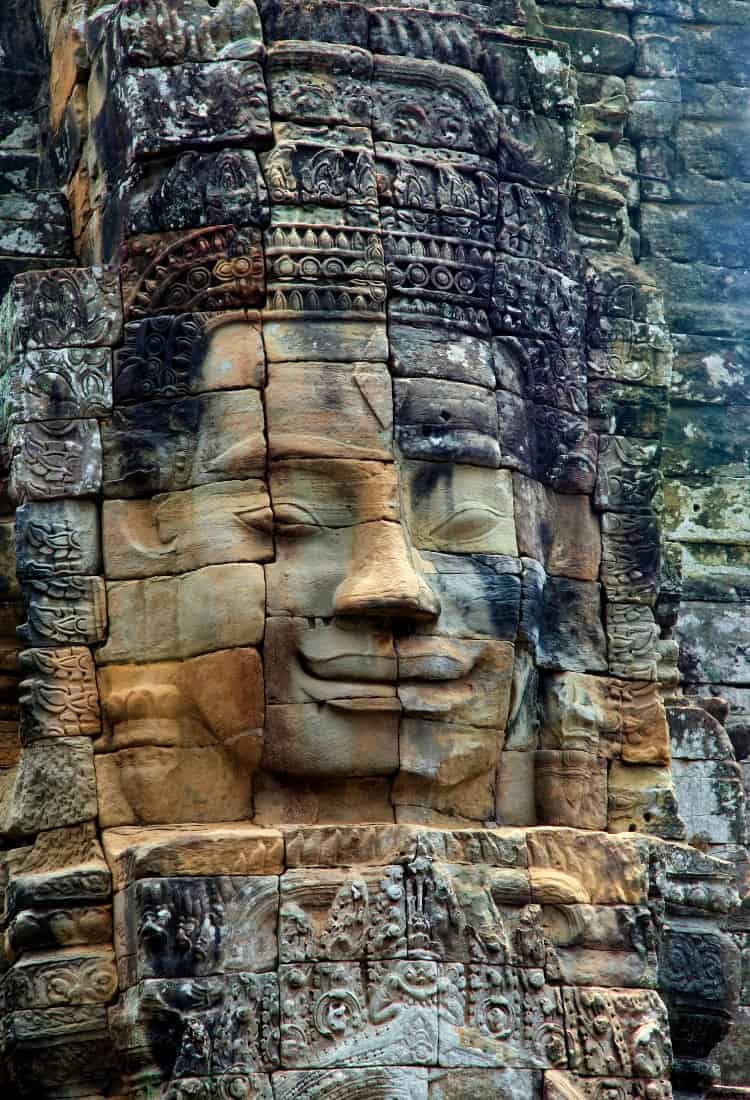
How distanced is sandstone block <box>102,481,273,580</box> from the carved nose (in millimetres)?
392

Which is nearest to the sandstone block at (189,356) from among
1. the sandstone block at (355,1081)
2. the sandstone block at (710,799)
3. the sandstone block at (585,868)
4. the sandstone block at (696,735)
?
the sandstone block at (585,868)

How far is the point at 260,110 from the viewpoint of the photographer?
520 inches

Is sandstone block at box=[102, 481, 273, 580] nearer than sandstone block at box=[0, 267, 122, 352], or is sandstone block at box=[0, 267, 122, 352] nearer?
sandstone block at box=[102, 481, 273, 580]

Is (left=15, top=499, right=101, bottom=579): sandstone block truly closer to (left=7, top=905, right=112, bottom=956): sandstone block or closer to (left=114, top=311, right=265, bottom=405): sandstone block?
(left=114, top=311, right=265, bottom=405): sandstone block

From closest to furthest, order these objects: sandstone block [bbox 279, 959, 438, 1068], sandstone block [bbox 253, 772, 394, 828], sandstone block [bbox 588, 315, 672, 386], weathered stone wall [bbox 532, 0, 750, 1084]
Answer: sandstone block [bbox 279, 959, 438, 1068] < sandstone block [bbox 253, 772, 394, 828] < sandstone block [bbox 588, 315, 672, 386] < weathered stone wall [bbox 532, 0, 750, 1084]

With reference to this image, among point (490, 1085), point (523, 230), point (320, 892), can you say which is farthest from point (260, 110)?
point (490, 1085)

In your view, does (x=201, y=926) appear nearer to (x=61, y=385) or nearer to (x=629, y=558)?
(x=61, y=385)

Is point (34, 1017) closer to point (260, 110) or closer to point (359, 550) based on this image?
point (359, 550)

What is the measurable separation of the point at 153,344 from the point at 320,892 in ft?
8.39

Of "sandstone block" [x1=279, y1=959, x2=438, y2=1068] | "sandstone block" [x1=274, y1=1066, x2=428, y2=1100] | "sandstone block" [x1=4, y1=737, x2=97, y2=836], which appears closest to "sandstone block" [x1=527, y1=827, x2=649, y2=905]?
"sandstone block" [x1=279, y1=959, x2=438, y2=1068]

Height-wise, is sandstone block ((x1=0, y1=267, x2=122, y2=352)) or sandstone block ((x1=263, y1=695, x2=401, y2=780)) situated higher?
sandstone block ((x1=0, y1=267, x2=122, y2=352))

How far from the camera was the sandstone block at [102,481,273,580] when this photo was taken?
12898 millimetres

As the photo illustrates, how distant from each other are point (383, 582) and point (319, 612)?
1.04ft

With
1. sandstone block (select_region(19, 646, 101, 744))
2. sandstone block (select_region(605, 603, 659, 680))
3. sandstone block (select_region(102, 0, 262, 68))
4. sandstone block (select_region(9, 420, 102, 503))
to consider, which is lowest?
sandstone block (select_region(19, 646, 101, 744))
